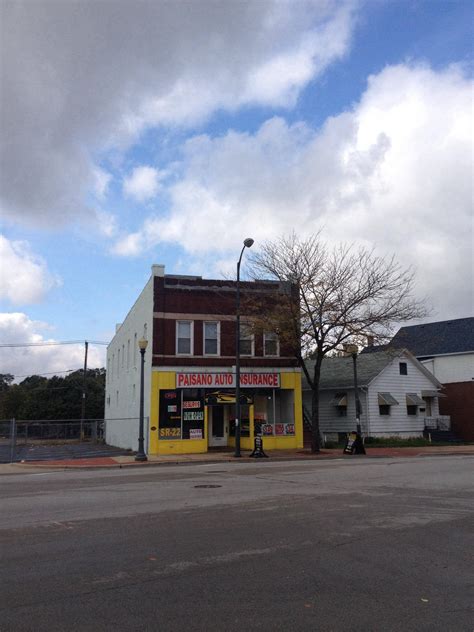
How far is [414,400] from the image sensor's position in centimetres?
3678

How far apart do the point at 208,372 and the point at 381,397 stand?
12269 mm

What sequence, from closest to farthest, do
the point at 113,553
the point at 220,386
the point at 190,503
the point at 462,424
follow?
the point at 113,553
the point at 190,503
the point at 220,386
the point at 462,424

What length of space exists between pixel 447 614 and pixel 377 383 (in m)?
31.1

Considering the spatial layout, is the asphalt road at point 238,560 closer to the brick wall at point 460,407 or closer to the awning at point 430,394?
the awning at point 430,394

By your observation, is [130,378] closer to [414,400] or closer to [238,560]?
[414,400]

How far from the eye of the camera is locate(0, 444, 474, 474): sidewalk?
74.7ft

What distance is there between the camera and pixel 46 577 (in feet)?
20.4

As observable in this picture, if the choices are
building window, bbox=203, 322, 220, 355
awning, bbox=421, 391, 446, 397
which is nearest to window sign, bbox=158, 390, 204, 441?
building window, bbox=203, 322, 220, 355

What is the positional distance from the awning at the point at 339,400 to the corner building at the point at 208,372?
5.94 meters

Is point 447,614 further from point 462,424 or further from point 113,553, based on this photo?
point 462,424

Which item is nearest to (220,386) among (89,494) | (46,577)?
(89,494)

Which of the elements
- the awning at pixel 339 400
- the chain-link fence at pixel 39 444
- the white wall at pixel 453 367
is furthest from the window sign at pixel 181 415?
the white wall at pixel 453 367

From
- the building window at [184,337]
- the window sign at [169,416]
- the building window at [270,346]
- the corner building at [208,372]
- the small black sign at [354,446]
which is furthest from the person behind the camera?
the building window at [270,346]

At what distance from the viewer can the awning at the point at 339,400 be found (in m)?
35.6
